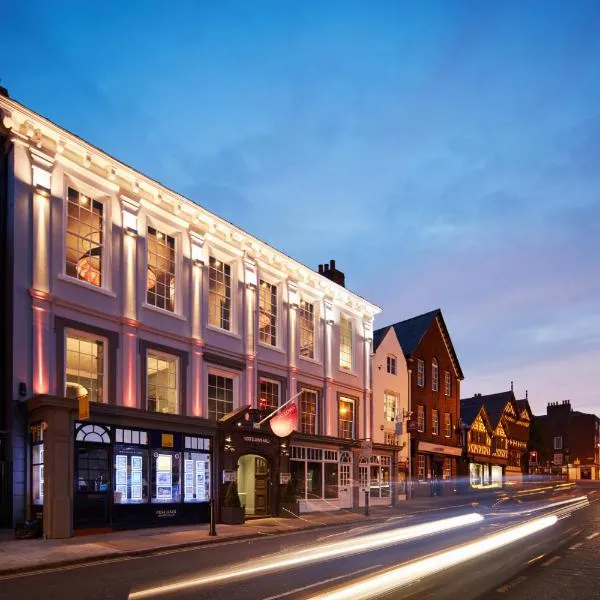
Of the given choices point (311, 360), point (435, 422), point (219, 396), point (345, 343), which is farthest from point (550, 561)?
point (435, 422)

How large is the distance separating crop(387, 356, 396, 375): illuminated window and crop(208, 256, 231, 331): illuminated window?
17749mm

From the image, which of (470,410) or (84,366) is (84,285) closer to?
(84,366)

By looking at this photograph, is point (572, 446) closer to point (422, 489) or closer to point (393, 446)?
point (422, 489)

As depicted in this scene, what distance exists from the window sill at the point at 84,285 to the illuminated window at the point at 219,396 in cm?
618

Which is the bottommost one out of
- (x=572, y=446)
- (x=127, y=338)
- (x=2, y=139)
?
(x=572, y=446)

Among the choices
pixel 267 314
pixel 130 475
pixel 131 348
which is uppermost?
pixel 267 314

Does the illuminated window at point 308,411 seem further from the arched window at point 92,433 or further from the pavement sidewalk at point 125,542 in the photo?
the arched window at point 92,433

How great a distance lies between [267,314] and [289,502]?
8.42 meters

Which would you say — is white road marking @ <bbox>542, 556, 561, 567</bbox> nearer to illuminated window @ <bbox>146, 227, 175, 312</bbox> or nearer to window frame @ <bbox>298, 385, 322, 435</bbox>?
illuminated window @ <bbox>146, 227, 175, 312</bbox>

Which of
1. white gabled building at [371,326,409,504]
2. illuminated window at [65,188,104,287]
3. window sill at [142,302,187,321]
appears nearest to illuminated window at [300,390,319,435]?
white gabled building at [371,326,409,504]

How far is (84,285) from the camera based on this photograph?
76.3 feet

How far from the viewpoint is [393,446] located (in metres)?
40.6

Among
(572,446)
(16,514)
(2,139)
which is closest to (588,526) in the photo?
(16,514)

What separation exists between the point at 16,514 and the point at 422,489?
3339cm
